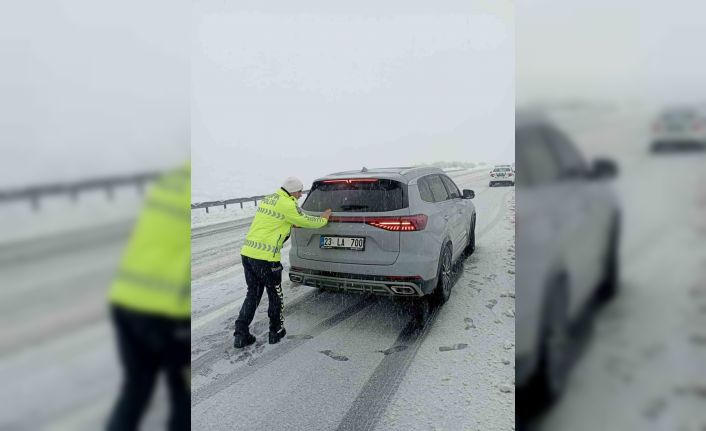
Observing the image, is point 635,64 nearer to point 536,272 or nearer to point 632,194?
point 632,194

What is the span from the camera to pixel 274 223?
2.24 meters

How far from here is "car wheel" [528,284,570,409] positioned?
876 mm

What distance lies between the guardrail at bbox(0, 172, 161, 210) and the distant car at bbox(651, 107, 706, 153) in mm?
1161

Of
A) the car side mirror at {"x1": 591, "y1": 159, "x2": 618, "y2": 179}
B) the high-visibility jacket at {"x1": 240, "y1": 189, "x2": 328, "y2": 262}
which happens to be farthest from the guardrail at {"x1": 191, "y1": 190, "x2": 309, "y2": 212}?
the car side mirror at {"x1": 591, "y1": 159, "x2": 618, "y2": 179}

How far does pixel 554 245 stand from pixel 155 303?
3.25 ft

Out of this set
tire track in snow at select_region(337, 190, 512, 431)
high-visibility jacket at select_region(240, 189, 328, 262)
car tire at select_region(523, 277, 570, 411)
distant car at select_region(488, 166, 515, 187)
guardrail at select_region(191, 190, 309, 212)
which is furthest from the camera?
guardrail at select_region(191, 190, 309, 212)

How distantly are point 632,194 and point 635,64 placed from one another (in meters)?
0.29

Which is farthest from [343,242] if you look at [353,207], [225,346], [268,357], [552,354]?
[552,354]

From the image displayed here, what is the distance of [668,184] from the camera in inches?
30.9

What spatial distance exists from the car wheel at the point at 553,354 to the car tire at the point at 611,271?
0.07 metres

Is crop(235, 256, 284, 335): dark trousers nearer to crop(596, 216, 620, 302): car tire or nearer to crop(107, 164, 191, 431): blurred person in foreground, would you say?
crop(107, 164, 191, 431): blurred person in foreground

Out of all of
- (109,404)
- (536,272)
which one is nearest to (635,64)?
(536,272)

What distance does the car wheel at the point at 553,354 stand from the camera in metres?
0.88

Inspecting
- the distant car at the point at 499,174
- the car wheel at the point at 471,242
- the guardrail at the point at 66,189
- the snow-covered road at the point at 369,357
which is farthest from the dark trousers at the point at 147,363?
the car wheel at the point at 471,242
